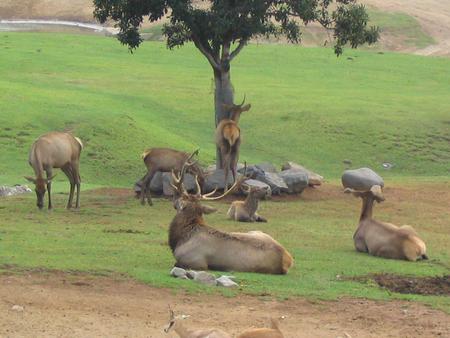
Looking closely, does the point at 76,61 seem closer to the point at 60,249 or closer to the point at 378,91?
the point at 378,91

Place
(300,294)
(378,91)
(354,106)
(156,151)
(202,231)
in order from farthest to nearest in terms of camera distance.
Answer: (378,91) → (354,106) → (156,151) → (202,231) → (300,294)

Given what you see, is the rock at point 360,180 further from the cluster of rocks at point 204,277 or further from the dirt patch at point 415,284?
the cluster of rocks at point 204,277

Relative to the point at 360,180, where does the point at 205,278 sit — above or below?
above

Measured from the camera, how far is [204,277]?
14570 millimetres

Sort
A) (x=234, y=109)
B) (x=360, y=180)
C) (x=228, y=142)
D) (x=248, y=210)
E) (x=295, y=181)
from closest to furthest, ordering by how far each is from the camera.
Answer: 1. (x=248, y=210)
2. (x=228, y=142)
3. (x=295, y=181)
4. (x=234, y=109)
5. (x=360, y=180)

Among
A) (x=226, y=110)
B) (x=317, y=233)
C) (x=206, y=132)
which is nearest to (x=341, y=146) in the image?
(x=206, y=132)

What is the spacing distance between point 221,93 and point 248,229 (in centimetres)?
650

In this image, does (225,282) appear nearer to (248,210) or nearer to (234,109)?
(248,210)

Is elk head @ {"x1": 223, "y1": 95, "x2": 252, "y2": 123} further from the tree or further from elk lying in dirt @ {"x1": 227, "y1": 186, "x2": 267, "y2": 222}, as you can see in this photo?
elk lying in dirt @ {"x1": 227, "y1": 186, "x2": 267, "y2": 222}

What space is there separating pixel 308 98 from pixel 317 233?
2175 cm

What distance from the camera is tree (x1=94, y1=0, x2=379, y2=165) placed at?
24469mm

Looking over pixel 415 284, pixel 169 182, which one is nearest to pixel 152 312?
pixel 415 284

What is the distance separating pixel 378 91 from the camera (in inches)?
1848

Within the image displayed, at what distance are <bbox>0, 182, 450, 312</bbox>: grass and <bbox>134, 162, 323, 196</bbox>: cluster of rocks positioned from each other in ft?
1.40
